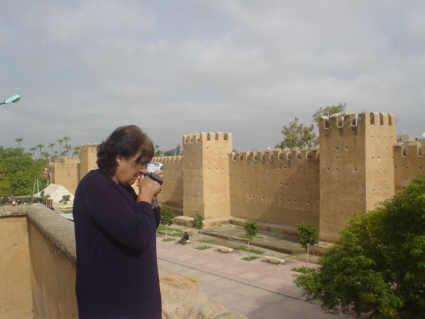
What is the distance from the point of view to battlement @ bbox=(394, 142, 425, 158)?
13250 mm

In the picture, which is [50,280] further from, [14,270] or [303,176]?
[303,176]

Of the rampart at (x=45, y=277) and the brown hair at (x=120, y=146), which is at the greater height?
the brown hair at (x=120, y=146)

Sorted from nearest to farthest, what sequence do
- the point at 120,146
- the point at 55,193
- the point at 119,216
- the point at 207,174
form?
the point at 119,216 < the point at 120,146 < the point at 207,174 < the point at 55,193

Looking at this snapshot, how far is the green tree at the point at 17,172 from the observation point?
32.4 metres

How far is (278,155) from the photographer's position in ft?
62.7

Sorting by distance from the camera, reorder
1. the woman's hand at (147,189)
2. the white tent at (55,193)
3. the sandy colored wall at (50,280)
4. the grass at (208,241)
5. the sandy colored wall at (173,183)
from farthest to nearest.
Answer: the white tent at (55,193) → the sandy colored wall at (173,183) → the grass at (208,241) → the sandy colored wall at (50,280) → the woman's hand at (147,189)

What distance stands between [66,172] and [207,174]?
2431 centimetres

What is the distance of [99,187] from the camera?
1497 millimetres

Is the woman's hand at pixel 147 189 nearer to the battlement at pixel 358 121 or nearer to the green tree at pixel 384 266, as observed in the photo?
the green tree at pixel 384 266

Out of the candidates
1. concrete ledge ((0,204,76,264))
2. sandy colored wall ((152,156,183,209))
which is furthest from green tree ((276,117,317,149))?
concrete ledge ((0,204,76,264))

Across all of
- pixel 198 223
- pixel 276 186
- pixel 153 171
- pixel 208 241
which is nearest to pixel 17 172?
pixel 198 223

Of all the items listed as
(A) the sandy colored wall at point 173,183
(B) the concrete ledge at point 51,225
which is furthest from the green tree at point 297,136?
(B) the concrete ledge at point 51,225

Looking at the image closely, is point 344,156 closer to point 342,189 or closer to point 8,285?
point 342,189

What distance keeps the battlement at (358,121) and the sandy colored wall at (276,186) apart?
297 centimetres
